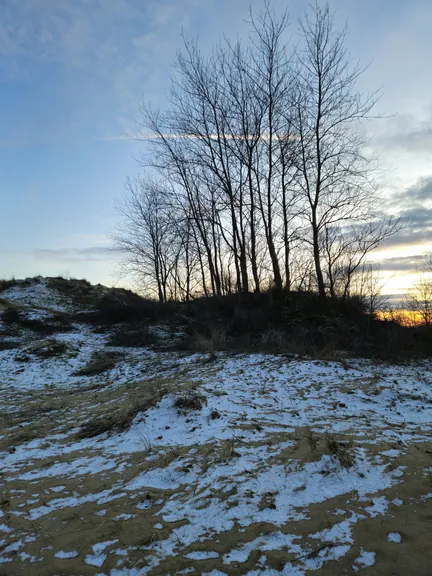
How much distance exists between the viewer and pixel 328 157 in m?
15.0

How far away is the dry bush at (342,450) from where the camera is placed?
11.8 feet

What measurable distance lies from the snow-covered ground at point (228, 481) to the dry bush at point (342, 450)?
0.02m

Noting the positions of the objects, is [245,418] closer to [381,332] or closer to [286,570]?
[286,570]

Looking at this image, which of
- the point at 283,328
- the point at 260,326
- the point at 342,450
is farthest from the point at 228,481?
the point at 260,326

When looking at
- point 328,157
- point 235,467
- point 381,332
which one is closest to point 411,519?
point 235,467

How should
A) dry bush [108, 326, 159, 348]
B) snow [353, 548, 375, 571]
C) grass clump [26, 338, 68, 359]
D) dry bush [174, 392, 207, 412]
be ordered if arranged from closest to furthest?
snow [353, 548, 375, 571] → dry bush [174, 392, 207, 412] → grass clump [26, 338, 68, 359] → dry bush [108, 326, 159, 348]

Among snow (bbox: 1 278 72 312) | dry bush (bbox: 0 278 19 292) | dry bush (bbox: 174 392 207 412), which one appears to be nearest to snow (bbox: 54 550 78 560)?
dry bush (bbox: 174 392 207 412)

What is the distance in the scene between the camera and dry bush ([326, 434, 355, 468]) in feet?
11.8

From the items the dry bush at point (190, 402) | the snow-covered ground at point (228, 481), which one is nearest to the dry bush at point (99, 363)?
the snow-covered ground at point (228, 481)

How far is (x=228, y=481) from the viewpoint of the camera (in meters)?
3.46

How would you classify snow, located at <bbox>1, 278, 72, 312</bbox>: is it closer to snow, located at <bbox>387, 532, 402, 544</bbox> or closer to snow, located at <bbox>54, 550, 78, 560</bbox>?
snow, located at <bbox>54, 550, 78, 560</bbox>

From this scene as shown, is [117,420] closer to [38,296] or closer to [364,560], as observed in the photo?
[364,560]

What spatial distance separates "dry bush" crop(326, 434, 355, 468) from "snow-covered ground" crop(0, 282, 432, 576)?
0.02 m

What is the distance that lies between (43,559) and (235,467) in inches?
72.4
